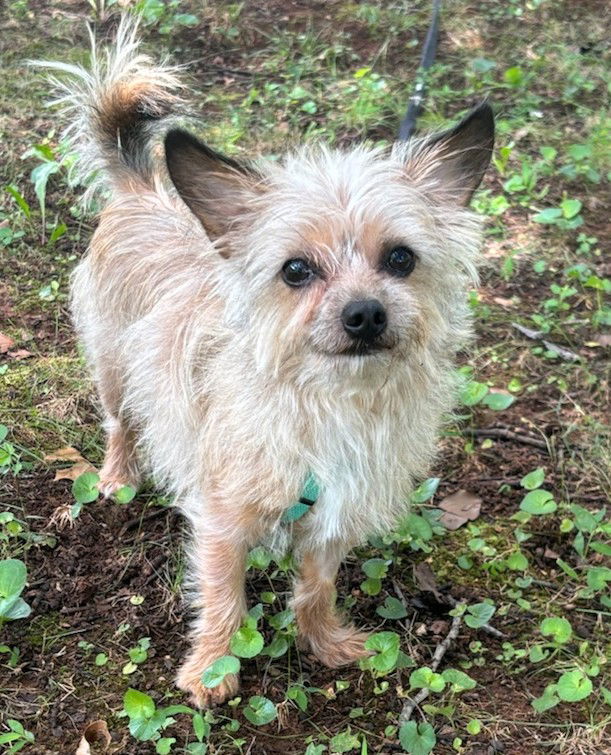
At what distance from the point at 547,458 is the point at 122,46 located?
87.6 inches

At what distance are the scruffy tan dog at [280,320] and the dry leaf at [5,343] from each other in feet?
3.13

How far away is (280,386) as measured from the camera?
7.24 feet

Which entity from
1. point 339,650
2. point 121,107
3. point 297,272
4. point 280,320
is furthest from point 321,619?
point 121,107

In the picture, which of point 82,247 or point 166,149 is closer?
point 166,149

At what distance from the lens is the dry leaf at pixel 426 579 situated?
2896 millimetres

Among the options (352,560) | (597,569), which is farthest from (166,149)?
(597,569)

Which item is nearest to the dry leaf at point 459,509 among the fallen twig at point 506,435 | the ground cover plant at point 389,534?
the ground cover plant at point 389,534

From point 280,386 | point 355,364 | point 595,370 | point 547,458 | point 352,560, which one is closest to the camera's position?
point 355,364

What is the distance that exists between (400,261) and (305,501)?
713mm

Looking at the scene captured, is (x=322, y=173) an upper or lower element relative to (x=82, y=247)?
upper

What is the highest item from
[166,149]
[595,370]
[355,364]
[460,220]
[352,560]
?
[166,149]

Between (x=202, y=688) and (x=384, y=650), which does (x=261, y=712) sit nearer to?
(x=202, y=688)

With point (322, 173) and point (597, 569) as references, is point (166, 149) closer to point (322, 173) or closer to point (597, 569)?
point (322, 173)

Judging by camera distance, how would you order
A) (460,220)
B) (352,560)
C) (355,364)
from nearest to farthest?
(355,364), (460,220), (352,560)
